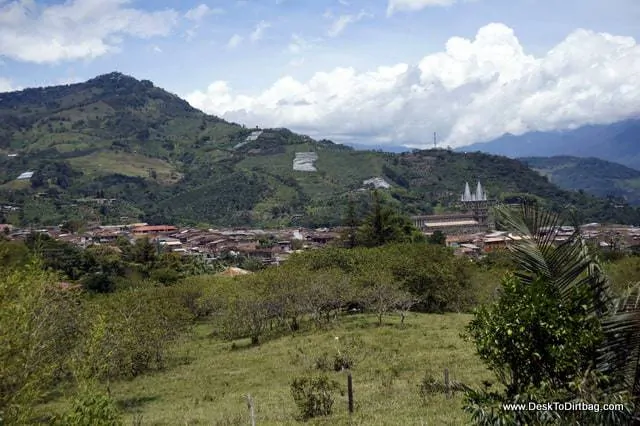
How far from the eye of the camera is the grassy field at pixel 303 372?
15008 millimetres

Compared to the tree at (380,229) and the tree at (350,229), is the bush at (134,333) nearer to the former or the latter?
the tree at (380,229)

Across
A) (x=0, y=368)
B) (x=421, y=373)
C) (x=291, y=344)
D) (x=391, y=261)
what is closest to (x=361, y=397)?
(x=421, y=373)

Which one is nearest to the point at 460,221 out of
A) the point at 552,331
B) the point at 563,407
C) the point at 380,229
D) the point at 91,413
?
the point at 380,229

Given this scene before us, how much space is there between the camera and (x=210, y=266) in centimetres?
8600

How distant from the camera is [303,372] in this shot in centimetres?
2459

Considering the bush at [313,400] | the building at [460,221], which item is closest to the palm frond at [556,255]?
the bush at [313,400]

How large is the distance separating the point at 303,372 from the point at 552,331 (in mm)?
19675

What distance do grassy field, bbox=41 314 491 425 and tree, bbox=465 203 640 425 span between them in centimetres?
599

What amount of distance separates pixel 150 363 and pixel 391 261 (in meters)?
21.3

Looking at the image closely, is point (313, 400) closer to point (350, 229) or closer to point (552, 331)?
point (552, 331)

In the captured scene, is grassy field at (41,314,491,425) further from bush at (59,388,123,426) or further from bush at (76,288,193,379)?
bush at (59,388,123,426)

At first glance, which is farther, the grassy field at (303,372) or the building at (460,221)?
the building at (460,221)

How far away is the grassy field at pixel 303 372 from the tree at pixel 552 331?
5988 mm

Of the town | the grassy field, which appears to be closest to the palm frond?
the grassy field
